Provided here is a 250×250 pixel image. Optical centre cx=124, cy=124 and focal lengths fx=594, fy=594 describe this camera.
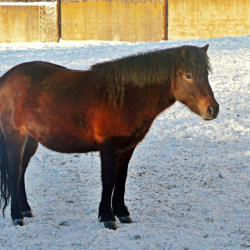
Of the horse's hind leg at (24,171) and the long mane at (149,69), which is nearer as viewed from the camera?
the long mane at (149,69)

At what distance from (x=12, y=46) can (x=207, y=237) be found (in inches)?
528

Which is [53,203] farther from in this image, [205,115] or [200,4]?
[200,4]

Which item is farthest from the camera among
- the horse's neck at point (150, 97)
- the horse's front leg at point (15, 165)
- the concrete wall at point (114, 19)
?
the concrete wall at point (114, 19)

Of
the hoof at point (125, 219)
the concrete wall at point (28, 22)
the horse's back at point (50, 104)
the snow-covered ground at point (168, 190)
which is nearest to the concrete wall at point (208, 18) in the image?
the concrete wall at point (28, 22)

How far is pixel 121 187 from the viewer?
6.73m

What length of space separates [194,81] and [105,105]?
3.25ft

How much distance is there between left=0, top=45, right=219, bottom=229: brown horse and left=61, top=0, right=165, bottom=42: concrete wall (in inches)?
465

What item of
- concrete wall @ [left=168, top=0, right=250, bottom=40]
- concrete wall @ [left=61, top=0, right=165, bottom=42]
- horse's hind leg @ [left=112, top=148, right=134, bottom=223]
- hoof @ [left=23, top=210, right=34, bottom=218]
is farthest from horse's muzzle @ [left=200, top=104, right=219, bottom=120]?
concrete wall @ [left=61, top=0, right=165, bottom=42]

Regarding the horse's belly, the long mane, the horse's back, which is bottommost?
the horse's belly

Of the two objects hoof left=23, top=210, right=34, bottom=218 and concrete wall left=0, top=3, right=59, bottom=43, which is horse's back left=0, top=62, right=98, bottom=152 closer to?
hoof left=23, top=210, right=34, bottom=218

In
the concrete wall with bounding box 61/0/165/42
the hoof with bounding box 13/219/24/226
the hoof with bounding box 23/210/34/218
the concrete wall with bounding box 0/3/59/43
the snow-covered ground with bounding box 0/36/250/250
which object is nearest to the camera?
the snow-covered ground with bounding box 0/36/250/250

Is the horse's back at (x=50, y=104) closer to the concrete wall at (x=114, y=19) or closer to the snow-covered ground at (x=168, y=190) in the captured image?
the snow-covered ground at (x=168, y=190)

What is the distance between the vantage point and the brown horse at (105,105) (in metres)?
6.32

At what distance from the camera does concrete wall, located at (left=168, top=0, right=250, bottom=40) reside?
18.1 meters
